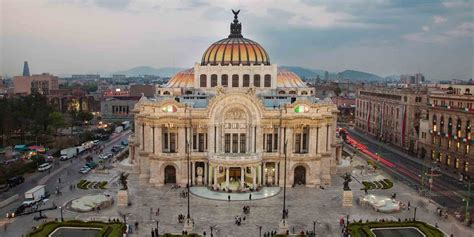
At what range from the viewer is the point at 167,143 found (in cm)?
7844

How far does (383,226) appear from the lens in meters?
57.2

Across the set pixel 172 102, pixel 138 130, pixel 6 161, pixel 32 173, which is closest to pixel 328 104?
pixel 172 102

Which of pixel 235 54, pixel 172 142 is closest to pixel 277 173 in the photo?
pixel 172 142

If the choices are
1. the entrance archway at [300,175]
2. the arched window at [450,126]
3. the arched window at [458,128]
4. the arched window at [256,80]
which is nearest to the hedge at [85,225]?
the entrance archway at [300,175]

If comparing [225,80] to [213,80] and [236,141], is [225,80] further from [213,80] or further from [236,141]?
[236,141]

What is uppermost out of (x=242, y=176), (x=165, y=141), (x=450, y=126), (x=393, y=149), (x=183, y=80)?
(x=183, y=80)

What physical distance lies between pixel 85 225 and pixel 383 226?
40483mm

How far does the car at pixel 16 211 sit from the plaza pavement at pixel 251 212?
2071 millimetres

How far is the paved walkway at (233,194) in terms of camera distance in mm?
69875

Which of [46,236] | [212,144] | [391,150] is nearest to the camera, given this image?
[46,236]

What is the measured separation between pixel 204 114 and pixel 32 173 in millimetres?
38476

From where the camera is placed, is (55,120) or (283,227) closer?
(283,227)

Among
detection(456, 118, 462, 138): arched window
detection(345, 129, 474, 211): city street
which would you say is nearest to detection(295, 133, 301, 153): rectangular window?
detection(345, 129, 474, 211): city street

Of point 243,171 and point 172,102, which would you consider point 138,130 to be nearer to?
point 172,102
